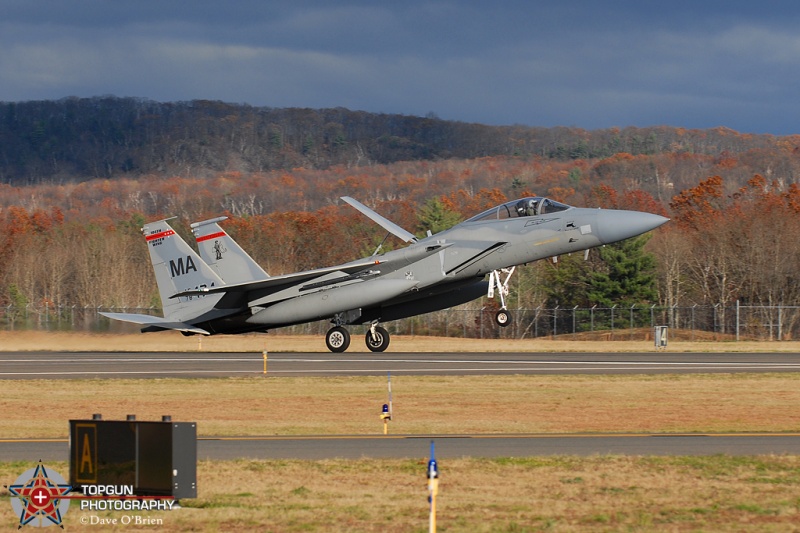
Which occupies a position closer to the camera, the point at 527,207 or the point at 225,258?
the point at 527,207

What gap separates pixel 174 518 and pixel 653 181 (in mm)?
132210

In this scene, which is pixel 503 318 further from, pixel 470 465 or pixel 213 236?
pixel 470 465

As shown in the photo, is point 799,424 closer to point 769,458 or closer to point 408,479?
point 769,458

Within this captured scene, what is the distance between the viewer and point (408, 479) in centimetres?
1177

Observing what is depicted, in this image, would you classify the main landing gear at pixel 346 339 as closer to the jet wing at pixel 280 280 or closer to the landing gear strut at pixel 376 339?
the landing gear strut at pixel 376 339

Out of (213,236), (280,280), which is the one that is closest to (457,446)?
(280,280)

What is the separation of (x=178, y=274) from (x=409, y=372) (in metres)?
11.2

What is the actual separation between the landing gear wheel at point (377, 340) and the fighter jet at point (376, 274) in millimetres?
33

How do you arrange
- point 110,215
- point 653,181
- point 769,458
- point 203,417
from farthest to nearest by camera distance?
1. point 653,181
2. point 110,215
3. point 203,417
4. point 769,458

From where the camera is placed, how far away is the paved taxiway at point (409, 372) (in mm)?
13938

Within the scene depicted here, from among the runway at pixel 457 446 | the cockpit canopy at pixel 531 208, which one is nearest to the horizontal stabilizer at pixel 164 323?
the cockpit canopy at pixel 531 208

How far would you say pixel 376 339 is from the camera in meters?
33.7

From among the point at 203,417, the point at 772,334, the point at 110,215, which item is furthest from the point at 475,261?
the point at 110,215

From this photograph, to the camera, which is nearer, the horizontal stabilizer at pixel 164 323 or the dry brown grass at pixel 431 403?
the dry brown grass at pixel 431 403
